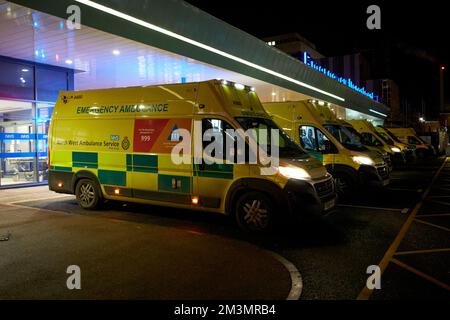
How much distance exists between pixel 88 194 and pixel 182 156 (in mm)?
2790

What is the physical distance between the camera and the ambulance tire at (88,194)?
8492mm

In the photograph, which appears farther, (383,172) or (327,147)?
(383,172)

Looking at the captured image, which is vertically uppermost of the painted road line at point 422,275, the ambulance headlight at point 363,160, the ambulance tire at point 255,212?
the ambulance headlight at point 363,160

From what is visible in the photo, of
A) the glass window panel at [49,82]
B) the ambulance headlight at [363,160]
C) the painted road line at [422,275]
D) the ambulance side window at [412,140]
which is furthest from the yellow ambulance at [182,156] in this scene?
the ambulance side window at [412,140]

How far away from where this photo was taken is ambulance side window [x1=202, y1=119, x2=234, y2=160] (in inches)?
266

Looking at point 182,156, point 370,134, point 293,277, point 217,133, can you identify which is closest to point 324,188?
point 217,133

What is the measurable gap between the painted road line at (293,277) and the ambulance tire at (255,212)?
2.92 ft

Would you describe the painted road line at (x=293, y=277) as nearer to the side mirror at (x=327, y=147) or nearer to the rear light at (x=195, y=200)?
the rear light at (x=195, y=200)

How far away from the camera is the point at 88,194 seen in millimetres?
8656

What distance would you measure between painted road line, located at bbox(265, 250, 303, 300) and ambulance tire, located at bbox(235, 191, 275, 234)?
89cm

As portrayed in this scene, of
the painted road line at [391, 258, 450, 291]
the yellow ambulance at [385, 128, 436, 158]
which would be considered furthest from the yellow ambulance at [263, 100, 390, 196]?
the yellow ambulance at [385, 128, 436, 158]

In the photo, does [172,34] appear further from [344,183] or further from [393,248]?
[393,248]

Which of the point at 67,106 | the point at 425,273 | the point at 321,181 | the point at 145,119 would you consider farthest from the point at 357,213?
the point at 67,106
